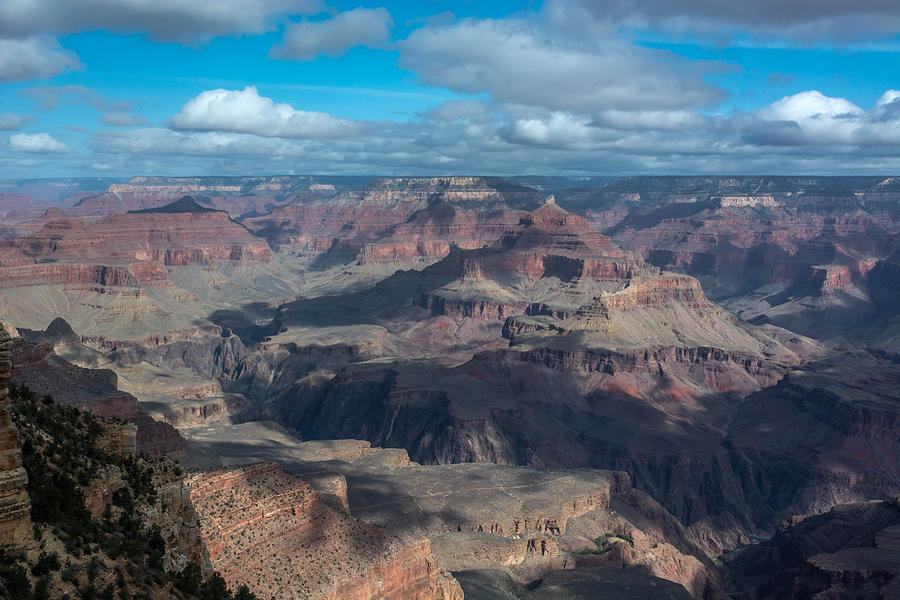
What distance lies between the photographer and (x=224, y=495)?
172ft

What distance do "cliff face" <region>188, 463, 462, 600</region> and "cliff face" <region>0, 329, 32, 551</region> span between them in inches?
1177

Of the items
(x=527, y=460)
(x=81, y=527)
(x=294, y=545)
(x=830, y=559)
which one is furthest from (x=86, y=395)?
(x=830, y=559)

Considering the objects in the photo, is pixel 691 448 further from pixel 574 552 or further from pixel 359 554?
pixel 359 554

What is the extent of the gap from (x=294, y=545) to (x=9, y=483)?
35703 mm

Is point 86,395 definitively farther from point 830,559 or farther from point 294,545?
point 830,559

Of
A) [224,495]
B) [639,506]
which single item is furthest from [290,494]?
[639,506]

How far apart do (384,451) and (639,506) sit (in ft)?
129

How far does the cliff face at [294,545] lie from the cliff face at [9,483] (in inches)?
1177

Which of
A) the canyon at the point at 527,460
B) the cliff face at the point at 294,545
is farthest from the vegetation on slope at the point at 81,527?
the canyon at the point at 527,460

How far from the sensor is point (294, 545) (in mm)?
52781

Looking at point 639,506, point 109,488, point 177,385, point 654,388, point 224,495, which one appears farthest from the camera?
point 654,388

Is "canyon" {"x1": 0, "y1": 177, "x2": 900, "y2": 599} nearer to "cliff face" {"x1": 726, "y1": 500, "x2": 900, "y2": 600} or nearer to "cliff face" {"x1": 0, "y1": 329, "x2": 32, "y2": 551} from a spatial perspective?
"cliff face" {"x1": 726, "y1": 500, "x2": 900, "y2": 600}

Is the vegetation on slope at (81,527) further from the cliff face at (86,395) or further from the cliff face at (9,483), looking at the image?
the cliff face at (86,395)

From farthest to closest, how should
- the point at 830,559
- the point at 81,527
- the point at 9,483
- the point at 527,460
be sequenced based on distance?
the point at 527,460 < the point at 830,559 < the point at 81,527 < the point at 9,483
